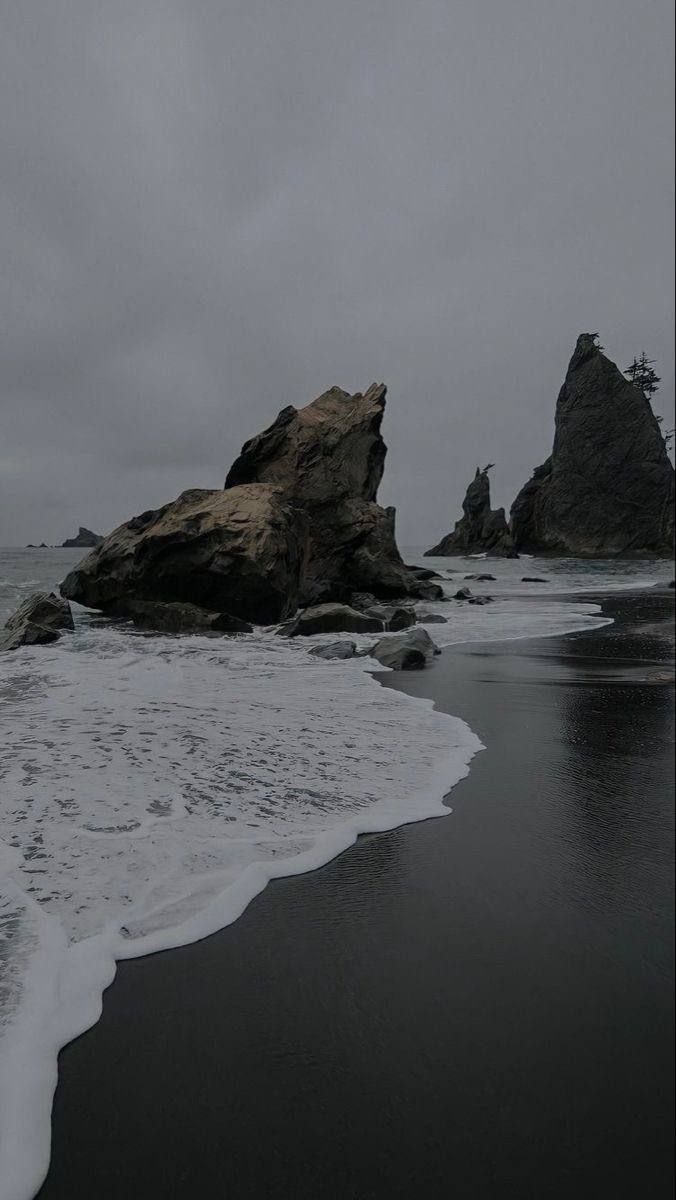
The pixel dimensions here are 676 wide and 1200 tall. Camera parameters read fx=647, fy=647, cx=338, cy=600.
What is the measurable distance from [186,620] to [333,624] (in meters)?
3.68

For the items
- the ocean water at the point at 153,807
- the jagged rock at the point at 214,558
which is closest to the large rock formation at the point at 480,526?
the jagged rock at the point at 214,558

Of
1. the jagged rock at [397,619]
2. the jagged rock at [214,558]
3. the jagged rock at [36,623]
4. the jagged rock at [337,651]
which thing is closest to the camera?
the jagged rock at [337,651]

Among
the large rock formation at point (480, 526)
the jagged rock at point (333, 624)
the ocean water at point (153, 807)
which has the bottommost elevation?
the ocean water at point (153, 807)

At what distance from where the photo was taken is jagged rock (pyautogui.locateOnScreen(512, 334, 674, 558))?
64625 millimetres

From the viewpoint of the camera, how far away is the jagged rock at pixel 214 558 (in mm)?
15766

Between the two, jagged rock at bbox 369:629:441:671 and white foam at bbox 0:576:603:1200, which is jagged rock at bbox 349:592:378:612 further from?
white foam at bbox 0:576:603:1200

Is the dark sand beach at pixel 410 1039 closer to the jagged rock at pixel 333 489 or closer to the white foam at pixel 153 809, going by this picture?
the white foam at pixel 153 809

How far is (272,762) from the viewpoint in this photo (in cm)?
494

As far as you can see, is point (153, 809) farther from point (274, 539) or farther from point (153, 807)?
point (274, 539)

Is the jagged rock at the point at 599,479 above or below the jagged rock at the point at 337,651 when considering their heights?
above

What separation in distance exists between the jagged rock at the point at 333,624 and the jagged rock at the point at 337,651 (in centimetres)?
287

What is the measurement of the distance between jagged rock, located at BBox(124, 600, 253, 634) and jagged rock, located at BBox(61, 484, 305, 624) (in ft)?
1.74

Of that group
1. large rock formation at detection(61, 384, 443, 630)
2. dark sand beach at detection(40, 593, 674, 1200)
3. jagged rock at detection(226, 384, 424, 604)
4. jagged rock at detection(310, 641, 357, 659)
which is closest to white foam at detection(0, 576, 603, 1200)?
dark sand beach at detection(40, 593, 674, 1200)

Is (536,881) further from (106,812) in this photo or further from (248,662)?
(248,662)
